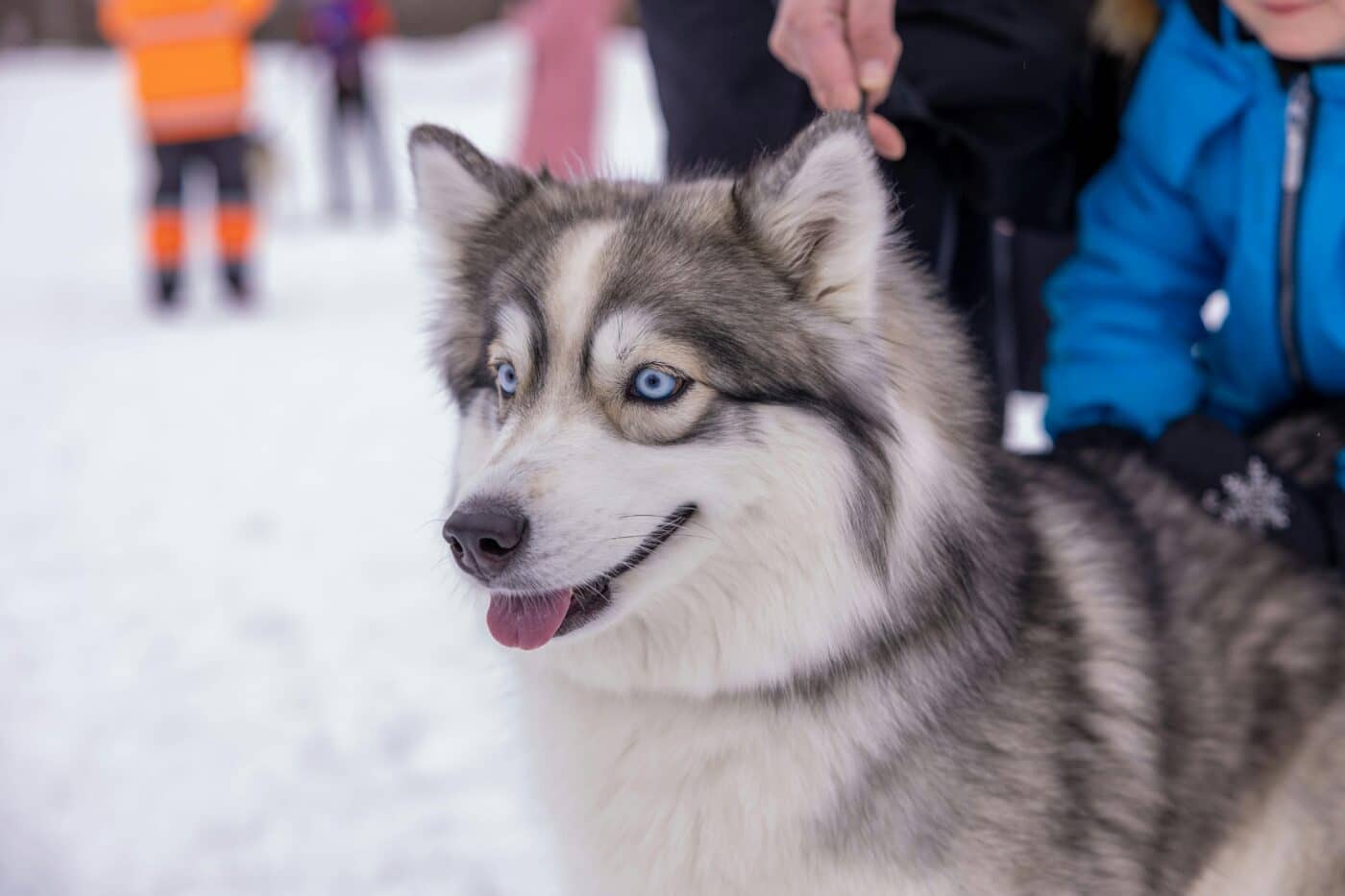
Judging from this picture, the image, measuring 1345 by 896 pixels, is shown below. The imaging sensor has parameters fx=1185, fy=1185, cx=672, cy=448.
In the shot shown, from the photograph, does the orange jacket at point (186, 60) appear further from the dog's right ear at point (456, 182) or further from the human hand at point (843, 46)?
the human hand at point (843, 46)

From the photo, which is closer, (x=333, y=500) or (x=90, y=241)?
(x=333, y=500)

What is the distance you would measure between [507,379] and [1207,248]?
151cm

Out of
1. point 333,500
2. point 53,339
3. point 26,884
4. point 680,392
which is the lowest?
point 53,339

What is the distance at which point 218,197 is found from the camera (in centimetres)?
837

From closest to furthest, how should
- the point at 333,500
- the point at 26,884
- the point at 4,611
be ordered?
1. the point at 26,884
2. the point at 4,611
3. the point at 333,500

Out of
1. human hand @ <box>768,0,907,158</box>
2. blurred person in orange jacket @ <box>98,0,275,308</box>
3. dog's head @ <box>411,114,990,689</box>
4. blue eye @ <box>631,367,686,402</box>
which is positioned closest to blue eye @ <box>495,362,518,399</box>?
dog's head @ <box>411,114,990,689</box>

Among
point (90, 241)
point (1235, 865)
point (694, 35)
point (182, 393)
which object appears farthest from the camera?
point (90, 241)

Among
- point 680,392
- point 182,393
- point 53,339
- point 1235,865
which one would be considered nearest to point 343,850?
point 680,392

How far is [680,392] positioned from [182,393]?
17.5ft

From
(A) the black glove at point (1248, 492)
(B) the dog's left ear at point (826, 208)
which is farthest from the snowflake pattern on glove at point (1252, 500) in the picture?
(B) the dog's left ear at point (826, 208)

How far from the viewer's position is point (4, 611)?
12.3ft

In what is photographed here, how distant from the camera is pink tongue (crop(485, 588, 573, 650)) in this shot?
5.52 ft

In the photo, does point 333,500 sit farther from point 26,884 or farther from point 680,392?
point 680,392

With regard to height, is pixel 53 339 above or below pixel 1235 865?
below
